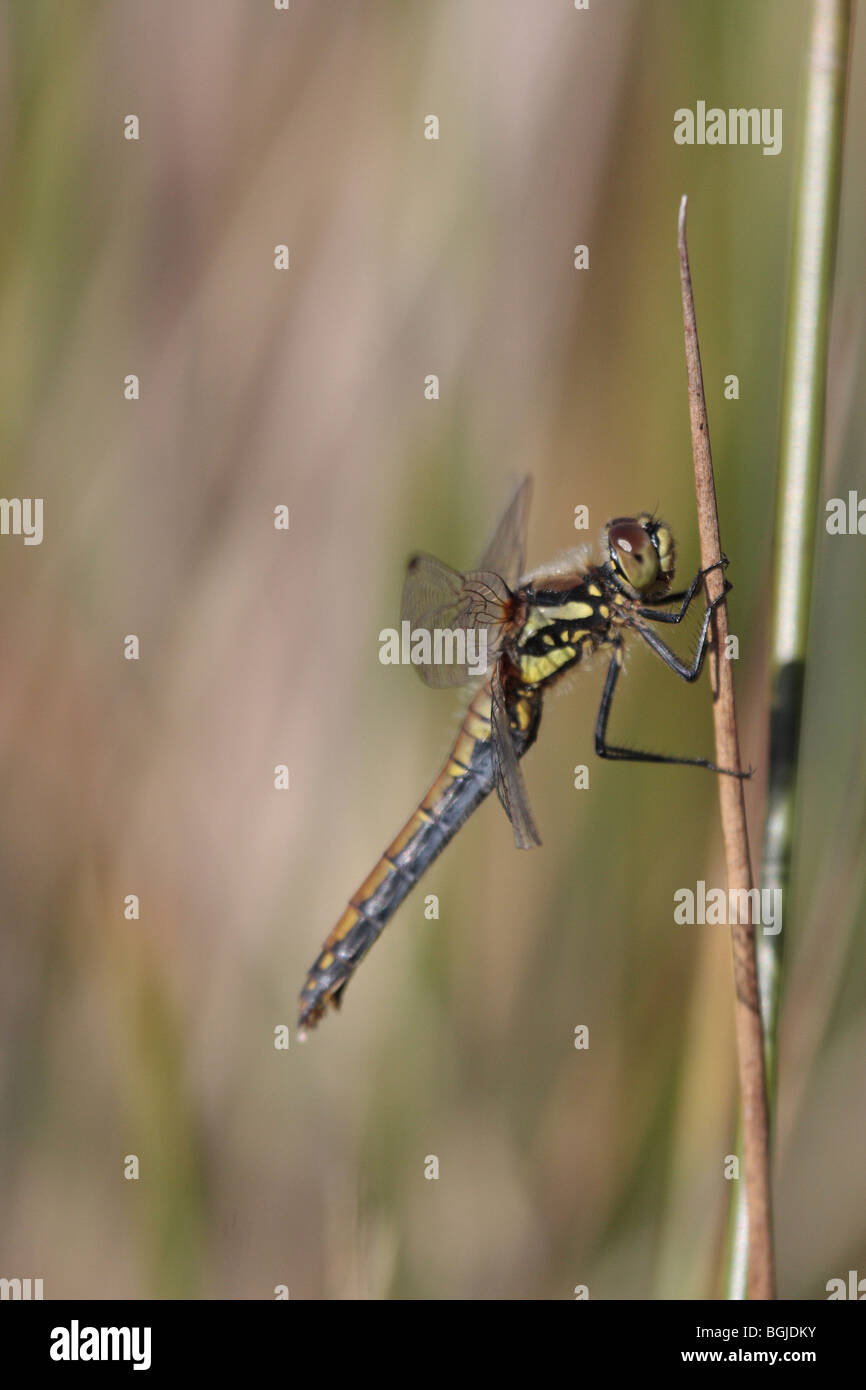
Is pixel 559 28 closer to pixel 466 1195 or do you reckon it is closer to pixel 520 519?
pixel 520 519

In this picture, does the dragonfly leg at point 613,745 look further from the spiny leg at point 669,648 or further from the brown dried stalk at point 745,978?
the brown dried stalk at point 745,978

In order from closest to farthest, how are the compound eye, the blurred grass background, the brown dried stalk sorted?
1. the brown dried stalk
2. the compound eye
3. the blurred grass background

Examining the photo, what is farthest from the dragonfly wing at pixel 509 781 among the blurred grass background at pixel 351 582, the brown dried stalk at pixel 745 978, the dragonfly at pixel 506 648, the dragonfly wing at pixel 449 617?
the brown dried stalk at pixel 745 978

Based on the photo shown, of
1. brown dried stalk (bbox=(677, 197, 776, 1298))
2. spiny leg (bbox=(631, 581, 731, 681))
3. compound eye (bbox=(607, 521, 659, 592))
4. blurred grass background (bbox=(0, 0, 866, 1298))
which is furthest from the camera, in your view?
blurred grass background (bbox=(0, 0, 866, 1298))

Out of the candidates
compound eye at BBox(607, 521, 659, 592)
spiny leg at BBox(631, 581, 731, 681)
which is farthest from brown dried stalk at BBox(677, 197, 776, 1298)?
compound eye at BBox(607, 521, 659, 592)

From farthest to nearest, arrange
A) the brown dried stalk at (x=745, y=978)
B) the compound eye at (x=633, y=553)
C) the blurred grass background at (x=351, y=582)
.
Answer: the blurred grass background at (x=351, y=582) → the compound eye at (x=633, y=553) → the brown dried stalk at (x=745, y=978)

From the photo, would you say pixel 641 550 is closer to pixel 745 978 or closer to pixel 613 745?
pixel 613 745

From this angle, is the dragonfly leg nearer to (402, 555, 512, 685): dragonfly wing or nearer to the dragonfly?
the dragonfly
